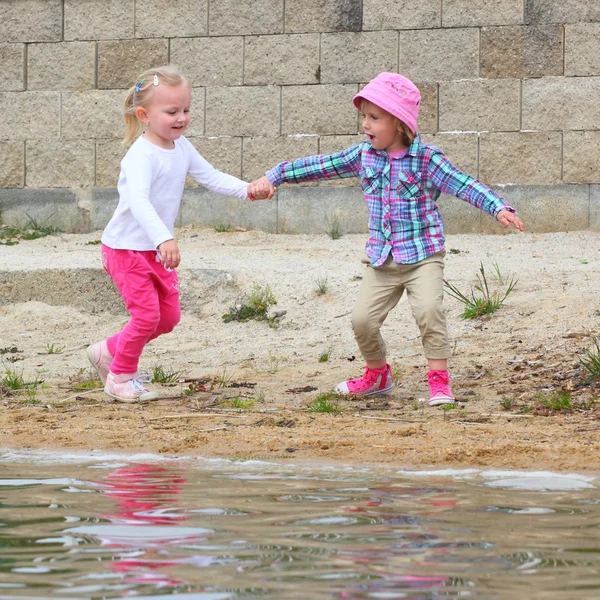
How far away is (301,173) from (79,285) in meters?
2.73

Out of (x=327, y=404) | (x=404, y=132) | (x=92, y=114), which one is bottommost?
(x=327, y=404)

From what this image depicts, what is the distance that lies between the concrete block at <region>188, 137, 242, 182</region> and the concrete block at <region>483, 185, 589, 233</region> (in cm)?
200

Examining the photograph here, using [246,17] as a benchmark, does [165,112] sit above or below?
below

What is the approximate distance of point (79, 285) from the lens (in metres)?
7.70

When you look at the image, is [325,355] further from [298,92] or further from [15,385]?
[298,92]

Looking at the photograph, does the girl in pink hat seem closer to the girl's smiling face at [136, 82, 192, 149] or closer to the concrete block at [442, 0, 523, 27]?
the girl's smiling face at [136, 82, 192, 149]

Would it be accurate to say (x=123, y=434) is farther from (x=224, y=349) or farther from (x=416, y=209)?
(x=224, y=349)

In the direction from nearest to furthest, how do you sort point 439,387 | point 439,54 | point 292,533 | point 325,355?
point 292,533
point 439,387
point 325,355
point 439,54

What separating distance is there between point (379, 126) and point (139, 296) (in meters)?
1.35

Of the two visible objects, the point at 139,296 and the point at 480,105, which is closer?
the point at 139,296

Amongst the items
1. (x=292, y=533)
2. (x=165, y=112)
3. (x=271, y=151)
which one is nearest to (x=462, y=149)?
(x=271, y=151)

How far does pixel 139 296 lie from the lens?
527 cm

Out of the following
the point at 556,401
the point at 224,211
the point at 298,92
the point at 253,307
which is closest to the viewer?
the point at 556,401

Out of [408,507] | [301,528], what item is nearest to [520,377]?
[408,507]
